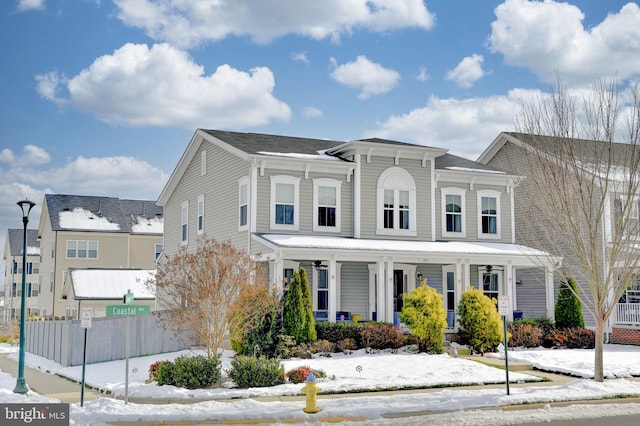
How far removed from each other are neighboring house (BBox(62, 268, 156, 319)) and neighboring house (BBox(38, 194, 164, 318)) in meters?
7.37

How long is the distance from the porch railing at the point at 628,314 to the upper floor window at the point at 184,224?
19229 millimetres

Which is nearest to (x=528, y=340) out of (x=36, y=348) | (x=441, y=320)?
(x=441, y=320)

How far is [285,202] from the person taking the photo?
2794 centimetres

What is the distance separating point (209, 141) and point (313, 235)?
706 centimetres

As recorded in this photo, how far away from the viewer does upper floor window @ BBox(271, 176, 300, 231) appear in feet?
91.0

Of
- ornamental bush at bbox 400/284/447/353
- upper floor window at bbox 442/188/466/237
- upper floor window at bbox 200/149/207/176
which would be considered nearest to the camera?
ornamental bush at bbox 400/284/447/353

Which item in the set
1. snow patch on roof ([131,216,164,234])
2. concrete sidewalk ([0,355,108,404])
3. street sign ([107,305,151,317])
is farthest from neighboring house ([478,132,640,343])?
snow patch on roof ([131,216,164,234])

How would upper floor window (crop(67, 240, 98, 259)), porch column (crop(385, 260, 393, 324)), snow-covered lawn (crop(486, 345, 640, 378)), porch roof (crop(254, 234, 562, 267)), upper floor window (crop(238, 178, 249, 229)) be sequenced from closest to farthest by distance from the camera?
snow-covered lawn (crop(486, 345, 640, 378))
porch roof (crop(254, 234, 562, 267))
porch column (crop(385, 260, 393, 324))
upper floor window (crop(238, 178, 249, 229))
upper floor window (crop(67, 240, 98, 259))

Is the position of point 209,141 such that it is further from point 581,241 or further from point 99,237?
point 99,237

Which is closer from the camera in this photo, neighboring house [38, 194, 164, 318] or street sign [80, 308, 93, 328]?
street sign [80, 308, 93, 328]

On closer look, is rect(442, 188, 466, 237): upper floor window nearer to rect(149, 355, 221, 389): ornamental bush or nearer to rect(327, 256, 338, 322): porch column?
rect(327, 256, 338, 322): porch column

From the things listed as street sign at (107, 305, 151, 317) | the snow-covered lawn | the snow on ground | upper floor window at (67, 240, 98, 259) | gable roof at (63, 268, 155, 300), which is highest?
upper floor window at (67, 240, 98, 259)

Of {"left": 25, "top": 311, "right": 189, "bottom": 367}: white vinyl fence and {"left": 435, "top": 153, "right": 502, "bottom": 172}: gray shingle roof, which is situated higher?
{"left": 435, "top": 153, "right": 502, "bottom": 172}: gray shingle roof

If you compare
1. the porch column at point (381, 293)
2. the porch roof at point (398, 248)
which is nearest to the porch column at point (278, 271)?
the porch roof at point (398, 248)
